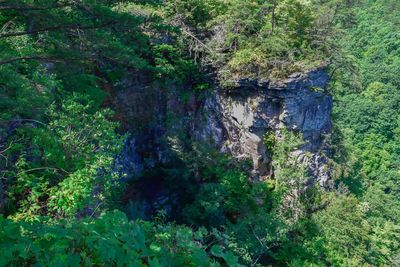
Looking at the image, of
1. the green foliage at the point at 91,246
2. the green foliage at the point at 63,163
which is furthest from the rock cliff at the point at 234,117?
the green foliage at the point at 91,246

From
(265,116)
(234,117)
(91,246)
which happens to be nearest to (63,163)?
(91,246)

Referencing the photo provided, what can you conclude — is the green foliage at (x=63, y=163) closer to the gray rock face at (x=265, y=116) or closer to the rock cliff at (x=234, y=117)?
the rock cliff at (x=234, y=117)

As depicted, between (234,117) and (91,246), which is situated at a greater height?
(91,246)

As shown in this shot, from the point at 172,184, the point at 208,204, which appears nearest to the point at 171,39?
the point at 172,184

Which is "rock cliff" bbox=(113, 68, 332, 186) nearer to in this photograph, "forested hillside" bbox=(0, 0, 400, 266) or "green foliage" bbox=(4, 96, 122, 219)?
"forested hillside" bbox=(0, 0, 400, 266)

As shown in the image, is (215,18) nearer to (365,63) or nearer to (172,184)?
(172,184)

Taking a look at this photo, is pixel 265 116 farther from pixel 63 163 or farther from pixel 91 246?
pixel 91 246

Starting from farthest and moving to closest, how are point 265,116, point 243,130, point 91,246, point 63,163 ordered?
point 243,130
point 265,116
point 63,163
point 91,246

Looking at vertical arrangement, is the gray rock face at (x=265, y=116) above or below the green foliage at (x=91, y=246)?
below

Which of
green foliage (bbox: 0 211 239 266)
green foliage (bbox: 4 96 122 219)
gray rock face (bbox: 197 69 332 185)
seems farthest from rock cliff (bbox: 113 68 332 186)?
green foliage (bbox: 0 211 239 266)
